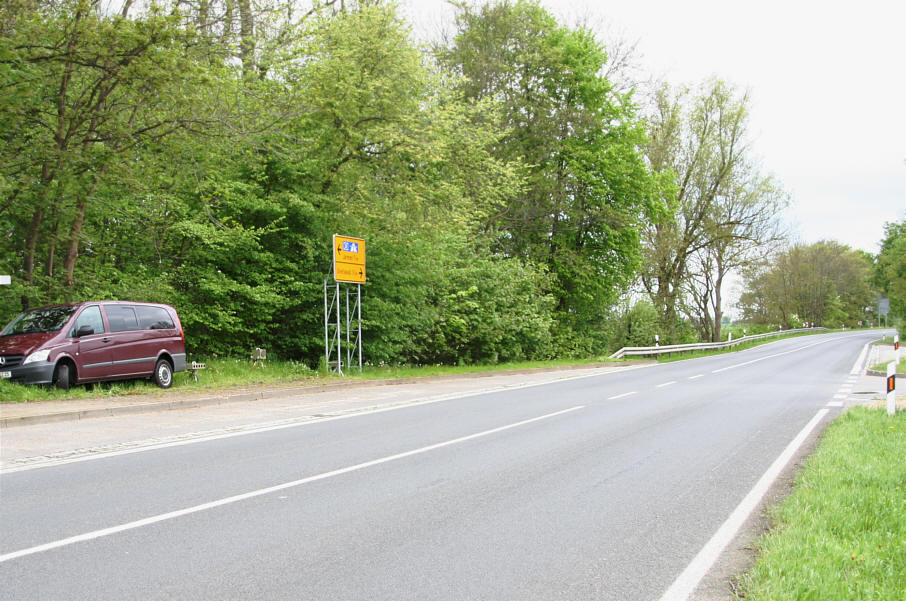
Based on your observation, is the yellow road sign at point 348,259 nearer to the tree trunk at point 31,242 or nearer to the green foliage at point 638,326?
the tree trunk at point 31,242

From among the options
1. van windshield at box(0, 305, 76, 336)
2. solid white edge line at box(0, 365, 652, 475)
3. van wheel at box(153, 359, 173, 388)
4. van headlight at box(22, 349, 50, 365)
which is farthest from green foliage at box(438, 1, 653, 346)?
van headlight at box(22, 349, 50, 365)

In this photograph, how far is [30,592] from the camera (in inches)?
158

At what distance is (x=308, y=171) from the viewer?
20.9m

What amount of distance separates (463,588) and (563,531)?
1.47 metres

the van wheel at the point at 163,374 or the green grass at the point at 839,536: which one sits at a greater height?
the van wheel at the point at 163,374

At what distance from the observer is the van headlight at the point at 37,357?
1315 cm

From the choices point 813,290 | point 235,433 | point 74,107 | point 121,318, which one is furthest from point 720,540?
point 813,290

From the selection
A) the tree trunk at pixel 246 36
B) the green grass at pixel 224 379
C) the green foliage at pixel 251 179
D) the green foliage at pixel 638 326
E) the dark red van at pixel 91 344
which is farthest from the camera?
the green foliage at pixel 638 326

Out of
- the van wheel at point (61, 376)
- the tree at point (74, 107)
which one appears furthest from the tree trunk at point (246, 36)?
the van wheel at point (61, 376)

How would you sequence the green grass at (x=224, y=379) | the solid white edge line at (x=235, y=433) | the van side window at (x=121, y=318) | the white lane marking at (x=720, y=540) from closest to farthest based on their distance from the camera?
the white lane marking at (x=720, y=540) → the solid white edge line at (x=235, y=433) → the green grass at (x=224, y=379) → the van side window at (x=121, y=318)

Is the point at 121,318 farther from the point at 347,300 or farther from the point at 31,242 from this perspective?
the point at 347,300

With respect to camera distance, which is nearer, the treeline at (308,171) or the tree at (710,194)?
the treeline at (308,171)

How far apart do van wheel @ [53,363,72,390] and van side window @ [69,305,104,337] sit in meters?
0.73

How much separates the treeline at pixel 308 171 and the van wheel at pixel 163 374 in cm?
288
